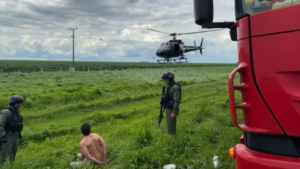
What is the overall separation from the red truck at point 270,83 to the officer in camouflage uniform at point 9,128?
4.65m

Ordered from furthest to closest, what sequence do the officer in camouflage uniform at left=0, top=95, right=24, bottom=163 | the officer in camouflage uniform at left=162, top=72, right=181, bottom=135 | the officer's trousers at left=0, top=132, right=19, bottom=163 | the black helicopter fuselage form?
the black helicopter fuselage, the officer in camouflage uniform at left=162, top=72, right=181, bottom=135, the officer's trousers at left=0, top=132, right=19, bottom=163, the officer in camouflage uniform at left=0, top=95, right=24, bottom=163

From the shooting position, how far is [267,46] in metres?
2.06

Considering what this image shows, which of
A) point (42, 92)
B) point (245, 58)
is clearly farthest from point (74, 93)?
point (245, 58)

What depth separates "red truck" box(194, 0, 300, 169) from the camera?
1955 millimetres

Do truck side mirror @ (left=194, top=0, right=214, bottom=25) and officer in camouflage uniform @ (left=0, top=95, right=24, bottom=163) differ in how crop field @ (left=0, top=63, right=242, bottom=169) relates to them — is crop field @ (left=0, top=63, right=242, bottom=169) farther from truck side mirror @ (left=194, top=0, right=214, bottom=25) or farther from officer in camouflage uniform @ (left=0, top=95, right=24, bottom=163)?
truck side mirror @ (left=194, top=0, right=214, bottom=25)

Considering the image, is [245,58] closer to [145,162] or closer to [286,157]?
[286,157]

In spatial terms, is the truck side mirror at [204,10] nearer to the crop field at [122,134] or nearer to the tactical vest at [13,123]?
the crop field at [122,134]

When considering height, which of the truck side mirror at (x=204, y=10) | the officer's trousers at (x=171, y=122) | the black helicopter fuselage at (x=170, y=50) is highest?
the black helicopter fuselage at (x=170, y=50)

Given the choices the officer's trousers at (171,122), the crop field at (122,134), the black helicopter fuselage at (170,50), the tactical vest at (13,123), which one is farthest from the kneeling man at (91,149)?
the black helicopter fuselage at (170,50)

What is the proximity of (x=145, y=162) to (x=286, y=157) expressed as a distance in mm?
3219

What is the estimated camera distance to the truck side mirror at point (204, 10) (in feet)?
7.91

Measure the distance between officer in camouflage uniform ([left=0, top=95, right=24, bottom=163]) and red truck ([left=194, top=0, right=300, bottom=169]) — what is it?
4652mm

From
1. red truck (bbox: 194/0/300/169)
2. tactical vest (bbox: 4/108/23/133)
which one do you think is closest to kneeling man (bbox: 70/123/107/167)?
tactical vest (bbox: 4/108/23/133)

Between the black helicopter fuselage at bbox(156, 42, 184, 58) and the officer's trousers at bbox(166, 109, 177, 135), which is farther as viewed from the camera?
the black helicopter fuselage at bbox(156, 42, 184, 58)
